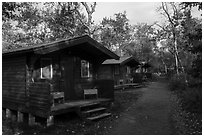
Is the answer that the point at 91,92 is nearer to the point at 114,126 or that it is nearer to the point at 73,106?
the point at 73,106

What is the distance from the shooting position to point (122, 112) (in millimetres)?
11781

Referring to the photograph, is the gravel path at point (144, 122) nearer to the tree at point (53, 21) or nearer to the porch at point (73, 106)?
the porch at point (73, 106)

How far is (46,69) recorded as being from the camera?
11.6m

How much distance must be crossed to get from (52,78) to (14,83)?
6.59 ft

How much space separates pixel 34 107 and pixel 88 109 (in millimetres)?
2710

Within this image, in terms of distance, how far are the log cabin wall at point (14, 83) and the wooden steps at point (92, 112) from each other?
3.00m

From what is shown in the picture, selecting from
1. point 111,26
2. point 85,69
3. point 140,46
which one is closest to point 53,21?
point 111,26

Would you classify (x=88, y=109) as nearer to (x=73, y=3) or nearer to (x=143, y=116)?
(x=143, y=116)

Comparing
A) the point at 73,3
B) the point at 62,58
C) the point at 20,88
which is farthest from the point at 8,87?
the point at 73,3

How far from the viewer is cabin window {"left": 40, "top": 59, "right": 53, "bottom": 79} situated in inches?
450

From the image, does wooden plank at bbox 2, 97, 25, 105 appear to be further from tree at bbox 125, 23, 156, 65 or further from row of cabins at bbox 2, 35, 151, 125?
tree at bbox 125, 23, 156, 65

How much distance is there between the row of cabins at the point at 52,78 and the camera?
9609 millimetres

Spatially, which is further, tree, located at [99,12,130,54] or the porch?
tree, located at [99,12,130,54]

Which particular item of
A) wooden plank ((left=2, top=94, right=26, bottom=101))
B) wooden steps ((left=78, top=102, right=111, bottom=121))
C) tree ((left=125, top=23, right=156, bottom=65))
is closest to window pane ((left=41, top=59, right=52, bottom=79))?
wooden plank ((left=2, top=94, right=26, bottom=101))
